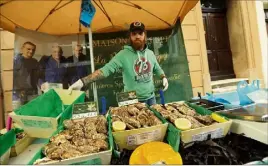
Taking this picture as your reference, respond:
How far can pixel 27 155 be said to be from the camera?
1.11 m

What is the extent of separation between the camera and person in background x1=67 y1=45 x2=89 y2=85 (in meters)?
2.74

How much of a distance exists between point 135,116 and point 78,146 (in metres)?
0.39

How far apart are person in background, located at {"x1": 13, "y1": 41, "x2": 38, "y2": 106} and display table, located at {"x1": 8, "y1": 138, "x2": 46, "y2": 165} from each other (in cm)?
160

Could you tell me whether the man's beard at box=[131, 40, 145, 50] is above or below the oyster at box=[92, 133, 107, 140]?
above

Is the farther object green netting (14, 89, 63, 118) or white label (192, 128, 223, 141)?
green netting (14, 89, 63, 118)

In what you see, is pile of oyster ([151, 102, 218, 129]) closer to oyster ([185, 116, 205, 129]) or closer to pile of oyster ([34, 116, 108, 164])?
oyster ([185, 116, 205, 129])

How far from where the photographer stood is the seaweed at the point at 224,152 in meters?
0.87

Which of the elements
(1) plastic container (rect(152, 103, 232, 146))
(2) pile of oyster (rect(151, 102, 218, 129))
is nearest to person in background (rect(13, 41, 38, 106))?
(2) pile of oyster (rect(151, 102, 218, 129))

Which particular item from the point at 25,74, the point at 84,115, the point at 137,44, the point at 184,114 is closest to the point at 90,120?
the point at 84,115

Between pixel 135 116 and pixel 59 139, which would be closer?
pixel 59 139

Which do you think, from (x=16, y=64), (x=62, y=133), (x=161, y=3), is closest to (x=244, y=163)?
(x=62, y=133)

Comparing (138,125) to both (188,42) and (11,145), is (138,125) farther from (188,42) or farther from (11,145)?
(188,42)

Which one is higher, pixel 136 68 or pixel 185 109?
pixel 136 68

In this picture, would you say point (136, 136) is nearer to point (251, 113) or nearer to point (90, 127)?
point (90, 127)
